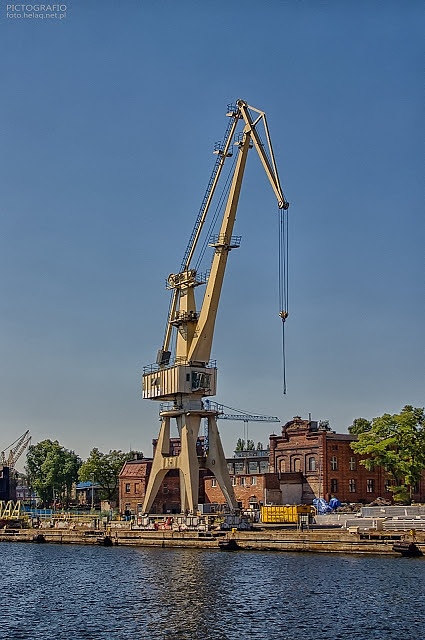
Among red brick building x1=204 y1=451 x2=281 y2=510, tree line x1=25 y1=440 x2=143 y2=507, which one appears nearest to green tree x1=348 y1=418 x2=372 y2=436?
red brick building x1=204 y1=451 x2=281 y2=510

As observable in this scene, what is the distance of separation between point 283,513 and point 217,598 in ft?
105

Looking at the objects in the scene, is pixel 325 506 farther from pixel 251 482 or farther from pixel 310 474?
pixel 251 482

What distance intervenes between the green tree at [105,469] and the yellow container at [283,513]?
158 feet

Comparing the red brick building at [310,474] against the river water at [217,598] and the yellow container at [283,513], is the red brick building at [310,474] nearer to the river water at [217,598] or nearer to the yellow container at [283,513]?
the yellow container at [283,513]

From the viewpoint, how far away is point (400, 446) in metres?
80.6

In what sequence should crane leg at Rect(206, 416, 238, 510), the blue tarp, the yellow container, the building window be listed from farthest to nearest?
the building window, the blue tarp, crane leg at Rect(206, 416, 238, 510), the yellow container

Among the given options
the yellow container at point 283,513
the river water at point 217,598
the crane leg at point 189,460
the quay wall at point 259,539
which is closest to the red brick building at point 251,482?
the yellow container at point 283,513

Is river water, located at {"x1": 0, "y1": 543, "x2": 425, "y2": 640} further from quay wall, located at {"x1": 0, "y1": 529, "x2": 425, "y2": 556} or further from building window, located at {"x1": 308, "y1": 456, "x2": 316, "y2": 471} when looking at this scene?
building window, located at {"x1": 308, "y1": 456, "x2": 316, "y2": 471}

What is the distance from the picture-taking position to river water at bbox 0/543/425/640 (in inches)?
1253

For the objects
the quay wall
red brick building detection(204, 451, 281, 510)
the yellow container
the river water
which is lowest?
the river water

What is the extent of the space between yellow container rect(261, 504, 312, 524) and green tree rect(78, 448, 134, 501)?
48.2 m

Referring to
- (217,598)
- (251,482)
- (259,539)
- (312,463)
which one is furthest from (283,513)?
(217,598)

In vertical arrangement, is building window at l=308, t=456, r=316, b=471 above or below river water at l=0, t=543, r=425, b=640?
above

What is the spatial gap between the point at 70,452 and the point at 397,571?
3786 inches
